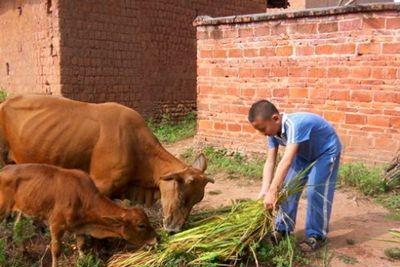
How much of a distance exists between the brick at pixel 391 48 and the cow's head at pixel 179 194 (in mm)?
4039

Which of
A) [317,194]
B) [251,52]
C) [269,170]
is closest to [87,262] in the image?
[269,170]

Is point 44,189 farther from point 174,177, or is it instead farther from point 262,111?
point 262,111

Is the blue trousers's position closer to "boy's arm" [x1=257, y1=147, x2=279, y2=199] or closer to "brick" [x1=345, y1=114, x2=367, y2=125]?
"boy's arm" [x1=257, y1=147, x2=279, y2=199]

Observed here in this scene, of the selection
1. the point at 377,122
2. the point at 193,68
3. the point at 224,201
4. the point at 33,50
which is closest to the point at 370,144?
the point at 377,122

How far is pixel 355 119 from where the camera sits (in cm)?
756

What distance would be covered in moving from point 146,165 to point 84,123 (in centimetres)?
76

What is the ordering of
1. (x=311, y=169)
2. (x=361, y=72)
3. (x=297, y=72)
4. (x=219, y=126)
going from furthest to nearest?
(x=219, y=126) → (x=297, y=72) → (x=361, y=72) → (x=311, y=169)

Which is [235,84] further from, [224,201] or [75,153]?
[75,153]

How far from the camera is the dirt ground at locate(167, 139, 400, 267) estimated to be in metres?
4.68

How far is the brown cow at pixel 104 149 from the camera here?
4508 millimetres

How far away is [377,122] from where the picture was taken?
7340 mm

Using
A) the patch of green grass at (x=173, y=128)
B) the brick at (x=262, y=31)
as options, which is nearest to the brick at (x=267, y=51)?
the brick at (x=262, y=31)

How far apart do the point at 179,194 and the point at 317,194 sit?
137 cm

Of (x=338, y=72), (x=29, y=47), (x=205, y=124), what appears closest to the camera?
(x=338, y=72)
